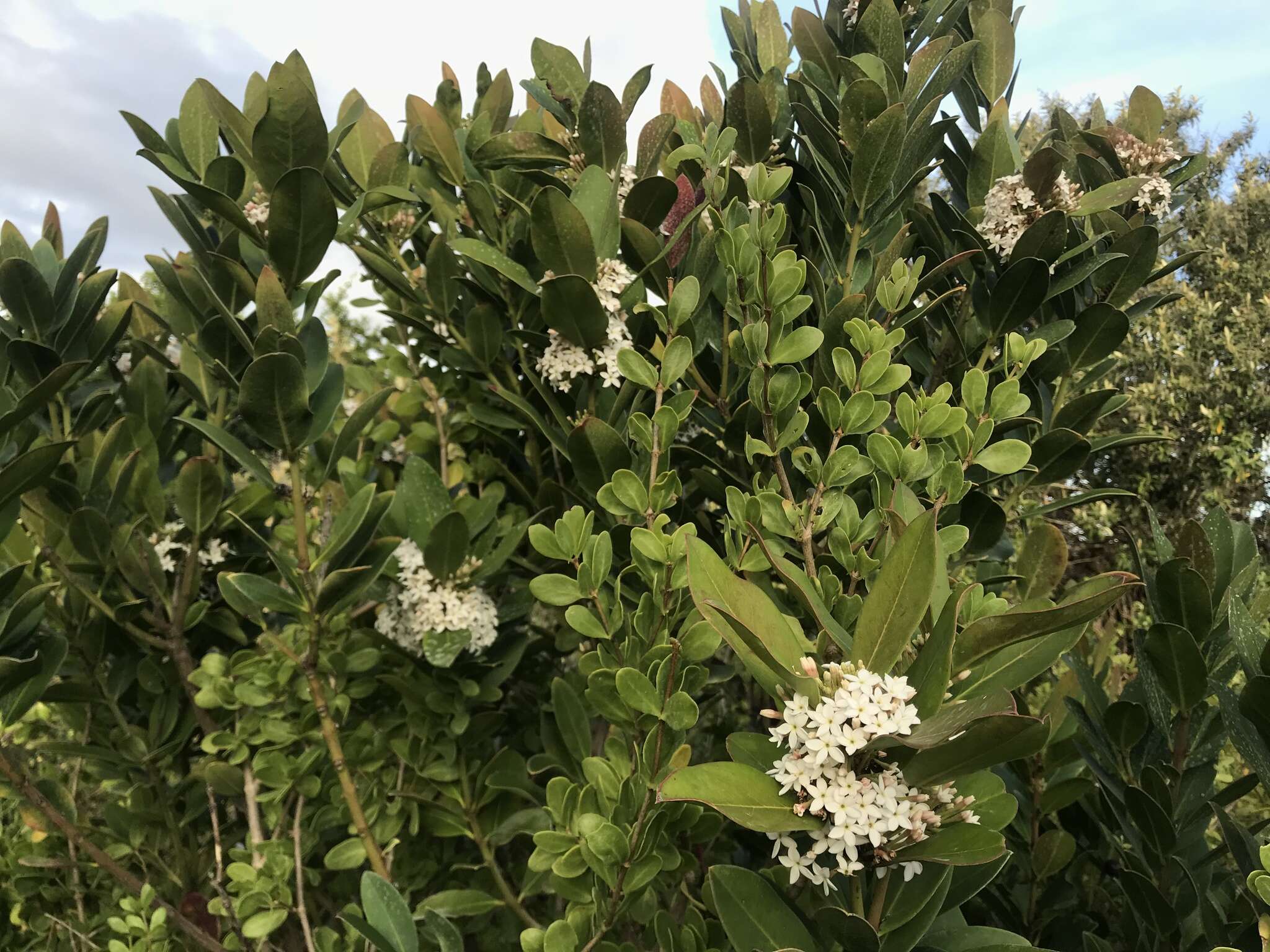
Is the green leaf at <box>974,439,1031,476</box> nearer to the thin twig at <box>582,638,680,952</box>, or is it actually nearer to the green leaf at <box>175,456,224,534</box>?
the thin twig at <box>582,638,680,952</box>

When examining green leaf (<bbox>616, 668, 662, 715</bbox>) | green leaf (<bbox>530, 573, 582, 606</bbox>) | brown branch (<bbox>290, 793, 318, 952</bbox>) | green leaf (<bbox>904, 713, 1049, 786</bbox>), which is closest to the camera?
green leaf (<bbox>904, 713, 1049, 786</bbox>)

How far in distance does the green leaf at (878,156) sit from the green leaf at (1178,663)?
74 cm

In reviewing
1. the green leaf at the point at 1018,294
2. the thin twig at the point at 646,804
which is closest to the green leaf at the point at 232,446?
the thin twig at the point at 646,804

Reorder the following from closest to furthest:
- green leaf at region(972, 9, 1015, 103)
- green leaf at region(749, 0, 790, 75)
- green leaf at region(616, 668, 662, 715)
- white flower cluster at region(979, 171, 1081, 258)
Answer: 1. green leaf at region(616, 668, 662, 715)
2. white flower cluster at region(979, 171, 1081, 258)
3. green leaf at region(972, 9, 1015, 103)
4. green leaf at region(749, 0, 790, 75)

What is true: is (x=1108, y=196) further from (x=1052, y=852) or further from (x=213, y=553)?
(x=213, y=553)

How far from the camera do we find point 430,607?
1.32m

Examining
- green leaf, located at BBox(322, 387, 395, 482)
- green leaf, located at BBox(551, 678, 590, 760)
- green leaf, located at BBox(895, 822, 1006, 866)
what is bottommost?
green leaf, located at BBox(551, 678, 590, 760)

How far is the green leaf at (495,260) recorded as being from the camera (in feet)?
4.22

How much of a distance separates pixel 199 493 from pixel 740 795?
1135 millimetres

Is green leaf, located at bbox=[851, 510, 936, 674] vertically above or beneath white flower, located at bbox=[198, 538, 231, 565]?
above

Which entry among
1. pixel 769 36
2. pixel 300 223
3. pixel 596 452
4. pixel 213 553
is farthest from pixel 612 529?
pixel 769 36

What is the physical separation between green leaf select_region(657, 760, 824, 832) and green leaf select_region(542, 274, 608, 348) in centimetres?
73

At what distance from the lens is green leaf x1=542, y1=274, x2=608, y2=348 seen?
1.20 meters

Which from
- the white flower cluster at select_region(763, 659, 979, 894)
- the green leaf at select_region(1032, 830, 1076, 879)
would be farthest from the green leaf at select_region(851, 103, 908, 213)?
the green leaf at select_region(1032, 830, 1076, 879)
